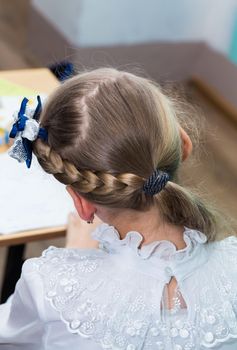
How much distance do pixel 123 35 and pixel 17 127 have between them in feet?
8.13

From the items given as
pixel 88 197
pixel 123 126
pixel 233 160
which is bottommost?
pixel 233 160

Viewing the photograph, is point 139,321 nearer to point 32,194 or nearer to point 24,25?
point 32,194

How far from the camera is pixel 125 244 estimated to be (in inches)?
39.9

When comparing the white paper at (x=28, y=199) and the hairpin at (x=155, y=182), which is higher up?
the hairpin at (x=155, y=182)

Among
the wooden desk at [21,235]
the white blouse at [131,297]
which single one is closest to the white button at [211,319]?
the white blouse at [131,297]

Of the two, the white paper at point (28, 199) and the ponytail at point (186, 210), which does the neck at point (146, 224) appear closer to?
the ponytail at point (186, 210)

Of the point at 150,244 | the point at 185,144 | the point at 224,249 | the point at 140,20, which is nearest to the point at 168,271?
the point at 150,244

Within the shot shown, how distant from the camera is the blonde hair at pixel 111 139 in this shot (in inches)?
36.7

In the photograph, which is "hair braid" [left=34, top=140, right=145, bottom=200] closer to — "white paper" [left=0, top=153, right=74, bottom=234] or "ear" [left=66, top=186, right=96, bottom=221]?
"ear" [left=66, top=186, right=96, bottom=221]

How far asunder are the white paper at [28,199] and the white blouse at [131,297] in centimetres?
27

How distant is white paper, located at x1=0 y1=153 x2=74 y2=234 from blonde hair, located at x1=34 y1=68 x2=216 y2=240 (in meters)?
0.32

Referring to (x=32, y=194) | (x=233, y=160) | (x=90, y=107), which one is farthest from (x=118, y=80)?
(x=233, y=160)

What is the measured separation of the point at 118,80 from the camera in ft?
3.20

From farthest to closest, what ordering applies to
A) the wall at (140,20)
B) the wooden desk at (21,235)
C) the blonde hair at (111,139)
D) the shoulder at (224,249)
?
the wall at (140,20) → the wooden desk at (21,235) → the shoulder at (224,249) → the blonde hair at (111,139)
